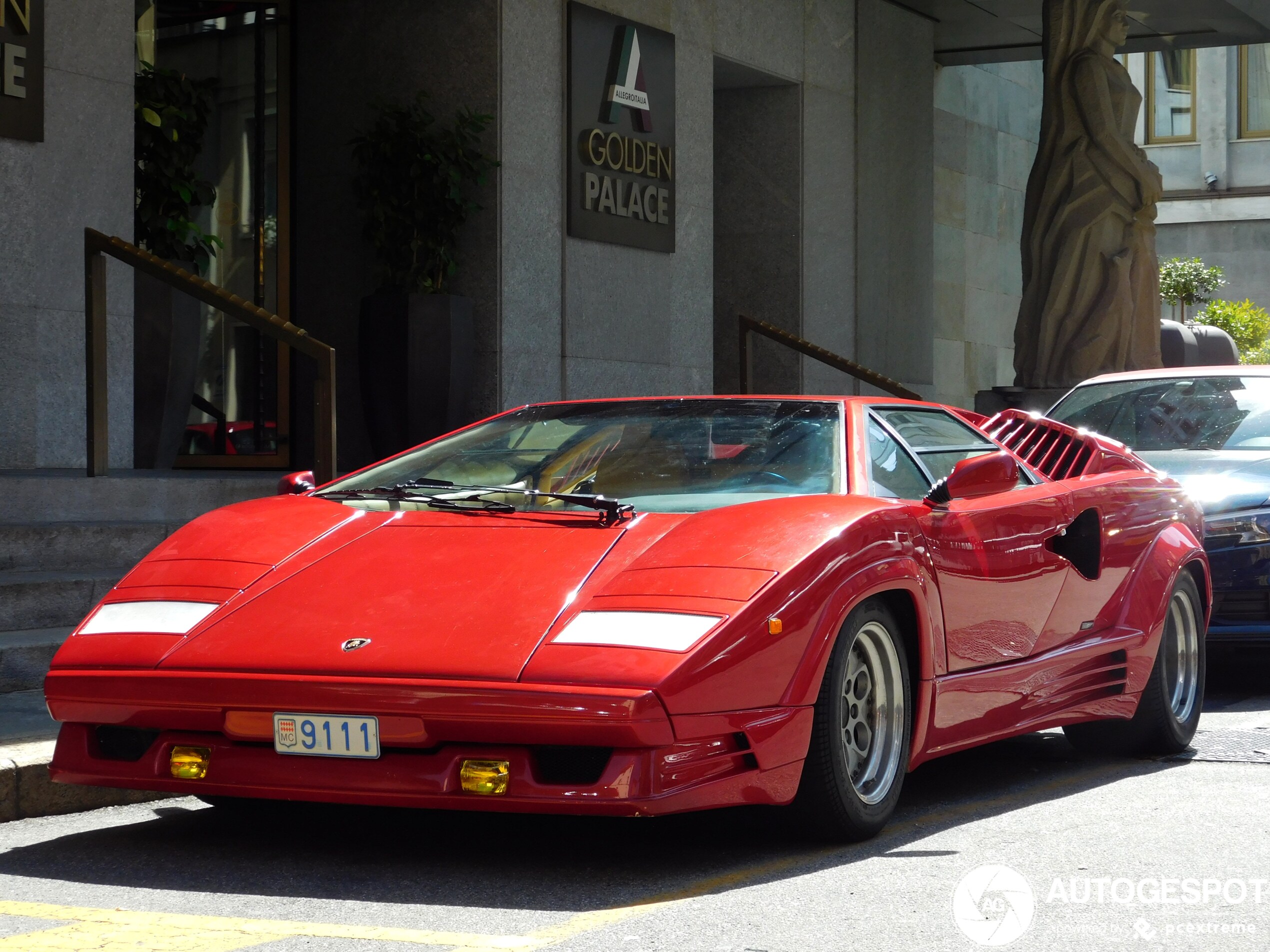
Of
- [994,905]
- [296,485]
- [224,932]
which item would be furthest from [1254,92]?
[224,932]

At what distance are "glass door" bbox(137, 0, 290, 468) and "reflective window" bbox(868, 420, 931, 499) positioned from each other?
918 centimetres

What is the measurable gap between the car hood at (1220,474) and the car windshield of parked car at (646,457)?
311 cm

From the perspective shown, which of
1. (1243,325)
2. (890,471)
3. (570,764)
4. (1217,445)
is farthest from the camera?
(1243,325)

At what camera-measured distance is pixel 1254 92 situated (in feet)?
189

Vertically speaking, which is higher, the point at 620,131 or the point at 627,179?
the point at 620,131

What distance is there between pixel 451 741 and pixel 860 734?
3.78ft

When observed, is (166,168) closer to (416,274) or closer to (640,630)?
(416,274)

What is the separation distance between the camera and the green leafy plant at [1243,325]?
4475cm

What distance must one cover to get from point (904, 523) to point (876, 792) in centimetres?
71

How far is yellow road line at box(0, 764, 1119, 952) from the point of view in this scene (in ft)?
11.6

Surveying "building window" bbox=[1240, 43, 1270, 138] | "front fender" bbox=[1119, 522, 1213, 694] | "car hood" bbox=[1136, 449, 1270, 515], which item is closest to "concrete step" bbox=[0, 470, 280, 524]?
"front fender" bbox=[1119, 522, 1213, 694]

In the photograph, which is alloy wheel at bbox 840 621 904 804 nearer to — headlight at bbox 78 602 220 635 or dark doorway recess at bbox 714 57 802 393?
headlight at bbox 78 602 220 635

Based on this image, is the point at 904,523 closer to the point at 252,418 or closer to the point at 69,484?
the point at 69,484

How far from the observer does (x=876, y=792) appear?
4.63m
